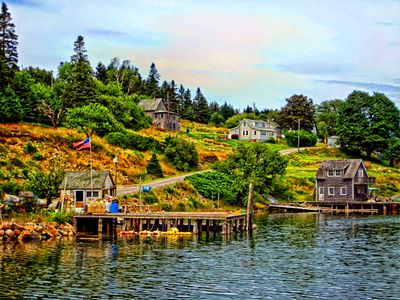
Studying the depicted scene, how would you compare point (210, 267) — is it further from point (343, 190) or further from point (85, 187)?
point (343, 190)

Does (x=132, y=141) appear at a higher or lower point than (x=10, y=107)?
lower

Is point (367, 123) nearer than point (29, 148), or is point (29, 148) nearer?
point (29, 148)

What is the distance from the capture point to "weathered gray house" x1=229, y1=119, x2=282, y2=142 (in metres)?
162

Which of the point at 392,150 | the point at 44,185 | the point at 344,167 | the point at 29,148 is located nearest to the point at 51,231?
the point at 44,185

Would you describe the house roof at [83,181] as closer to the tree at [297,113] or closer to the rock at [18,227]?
the rock at [18,227]

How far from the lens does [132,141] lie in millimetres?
106625

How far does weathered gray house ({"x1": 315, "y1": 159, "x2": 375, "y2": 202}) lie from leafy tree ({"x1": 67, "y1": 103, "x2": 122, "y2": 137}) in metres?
38.3

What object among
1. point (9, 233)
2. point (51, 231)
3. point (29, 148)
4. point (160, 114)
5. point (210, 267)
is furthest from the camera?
point (160, 114)

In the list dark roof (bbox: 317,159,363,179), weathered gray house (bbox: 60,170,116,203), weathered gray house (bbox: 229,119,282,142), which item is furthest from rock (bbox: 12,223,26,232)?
weathered gray house (bbox: 229,119,282,142)

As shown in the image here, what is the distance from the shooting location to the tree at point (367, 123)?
138500 mm

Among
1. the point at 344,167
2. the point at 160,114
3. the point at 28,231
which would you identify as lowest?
the point at 28,231

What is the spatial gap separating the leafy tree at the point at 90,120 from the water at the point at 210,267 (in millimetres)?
50071

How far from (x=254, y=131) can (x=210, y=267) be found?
123672 mm

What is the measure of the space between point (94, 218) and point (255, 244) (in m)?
17.3
